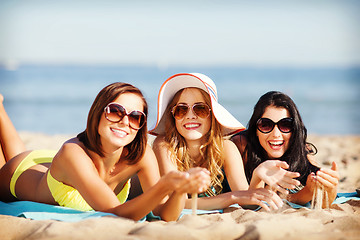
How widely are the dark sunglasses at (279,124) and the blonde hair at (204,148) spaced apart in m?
0.47

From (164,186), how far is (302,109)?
15.7 metres

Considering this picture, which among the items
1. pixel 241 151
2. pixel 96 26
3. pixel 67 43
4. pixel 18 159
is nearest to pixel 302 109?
pixel 241 151

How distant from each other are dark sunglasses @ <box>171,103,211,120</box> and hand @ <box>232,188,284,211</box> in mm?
848

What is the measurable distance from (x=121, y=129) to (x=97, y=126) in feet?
0.72

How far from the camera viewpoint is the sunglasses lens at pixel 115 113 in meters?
3.50

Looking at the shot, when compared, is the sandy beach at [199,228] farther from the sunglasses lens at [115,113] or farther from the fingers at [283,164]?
the sunglasses lens at [115,113]

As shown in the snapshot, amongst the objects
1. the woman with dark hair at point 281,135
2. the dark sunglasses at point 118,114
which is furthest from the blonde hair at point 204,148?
the dark sunglasses at point 118,114

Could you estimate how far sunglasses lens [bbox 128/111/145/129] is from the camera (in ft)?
11.7

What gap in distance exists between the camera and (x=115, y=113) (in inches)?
139

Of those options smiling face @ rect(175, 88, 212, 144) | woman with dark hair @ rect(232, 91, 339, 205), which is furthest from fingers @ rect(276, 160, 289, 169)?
smiling face @ rect(175, 88, 212, 144)

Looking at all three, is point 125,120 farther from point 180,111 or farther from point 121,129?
point 180,111

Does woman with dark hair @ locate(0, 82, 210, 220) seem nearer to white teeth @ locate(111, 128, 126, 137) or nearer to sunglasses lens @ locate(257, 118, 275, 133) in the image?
white teeth @ locate(111, 128, 126, 137)

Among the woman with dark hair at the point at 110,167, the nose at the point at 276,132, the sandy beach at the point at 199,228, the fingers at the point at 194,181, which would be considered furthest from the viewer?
the nose at the point at 276,132

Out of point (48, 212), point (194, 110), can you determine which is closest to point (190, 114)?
point (194, 110)
